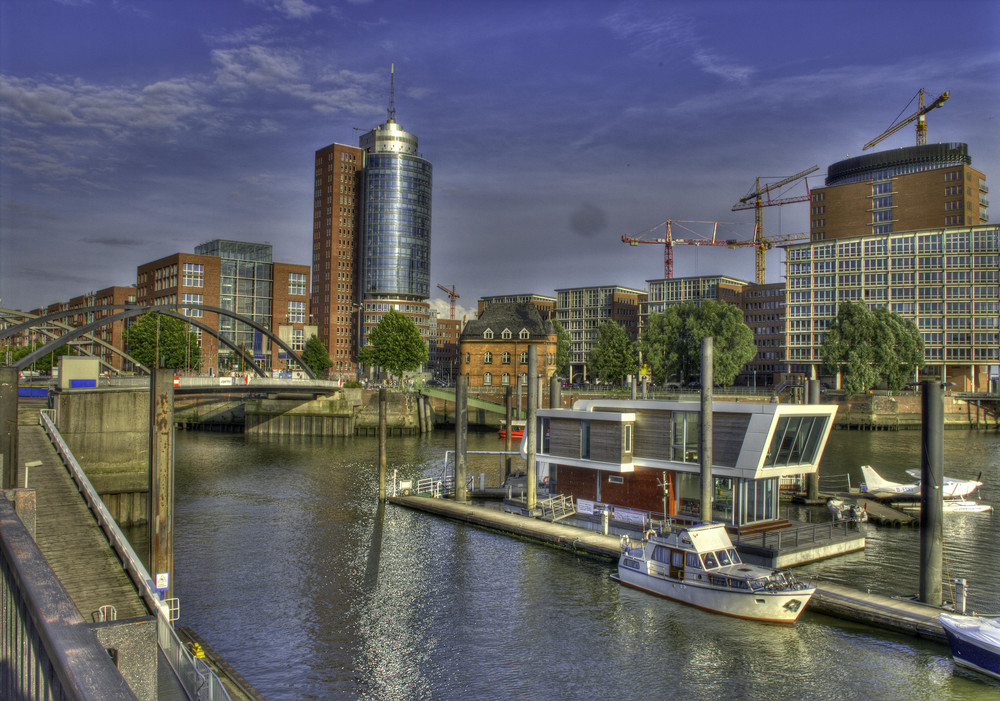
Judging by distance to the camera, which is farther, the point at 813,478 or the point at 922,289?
the point at 922,289

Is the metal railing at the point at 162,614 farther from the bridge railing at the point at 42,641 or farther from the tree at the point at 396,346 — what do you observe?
the tree at the point at 396,346

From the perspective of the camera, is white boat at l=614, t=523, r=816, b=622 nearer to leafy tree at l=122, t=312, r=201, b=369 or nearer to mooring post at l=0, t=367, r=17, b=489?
mooring post at l=0, t=367, r=17, b=489

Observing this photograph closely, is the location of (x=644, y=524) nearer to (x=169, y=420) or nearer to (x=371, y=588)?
(x=371, y=588)

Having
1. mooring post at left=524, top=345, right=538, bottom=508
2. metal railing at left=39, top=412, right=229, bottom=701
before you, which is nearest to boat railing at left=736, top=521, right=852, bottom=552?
mooring post at left=524, top=345, right=538, bottom=508

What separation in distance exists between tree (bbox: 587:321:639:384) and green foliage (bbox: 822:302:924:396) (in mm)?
33759

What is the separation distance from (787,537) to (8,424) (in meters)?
32.8

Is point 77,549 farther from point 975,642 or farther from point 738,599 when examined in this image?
point 975,642

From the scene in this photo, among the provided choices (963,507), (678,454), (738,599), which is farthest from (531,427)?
(963,507)

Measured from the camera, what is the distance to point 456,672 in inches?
909

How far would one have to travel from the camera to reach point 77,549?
84.8 ft

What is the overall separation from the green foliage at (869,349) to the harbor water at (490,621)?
7632cm

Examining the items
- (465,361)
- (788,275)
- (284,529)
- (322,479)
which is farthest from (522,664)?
(788,275)

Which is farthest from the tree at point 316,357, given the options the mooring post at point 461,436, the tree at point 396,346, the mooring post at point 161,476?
the mooring post at point 161,476

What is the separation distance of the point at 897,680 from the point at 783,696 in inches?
146
